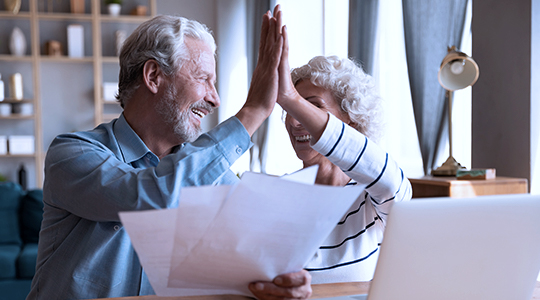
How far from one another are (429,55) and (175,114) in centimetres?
222

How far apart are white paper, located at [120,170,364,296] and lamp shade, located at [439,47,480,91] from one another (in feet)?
7.18

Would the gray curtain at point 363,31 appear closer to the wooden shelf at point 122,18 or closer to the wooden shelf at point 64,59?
the wooden shelf at point 122,18

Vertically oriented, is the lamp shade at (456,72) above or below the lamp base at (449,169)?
above

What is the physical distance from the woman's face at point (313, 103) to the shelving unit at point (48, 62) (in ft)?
14.9

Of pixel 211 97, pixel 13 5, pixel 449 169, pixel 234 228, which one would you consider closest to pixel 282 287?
pixel 234 228

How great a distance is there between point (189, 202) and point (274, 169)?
4866 millimetres

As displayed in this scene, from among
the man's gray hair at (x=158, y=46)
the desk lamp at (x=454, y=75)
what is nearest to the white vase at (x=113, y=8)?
the desk lamp at (x=454, y=75)

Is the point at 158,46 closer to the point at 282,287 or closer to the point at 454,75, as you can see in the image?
the point at 282,287

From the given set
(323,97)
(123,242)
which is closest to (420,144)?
(323,97)

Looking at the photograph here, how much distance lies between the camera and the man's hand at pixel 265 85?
3.43 ft

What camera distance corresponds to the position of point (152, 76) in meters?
1.42

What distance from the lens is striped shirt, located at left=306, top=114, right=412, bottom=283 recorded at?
1.14 meters

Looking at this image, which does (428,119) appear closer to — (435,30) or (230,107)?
(435,30)

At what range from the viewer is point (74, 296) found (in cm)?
115
